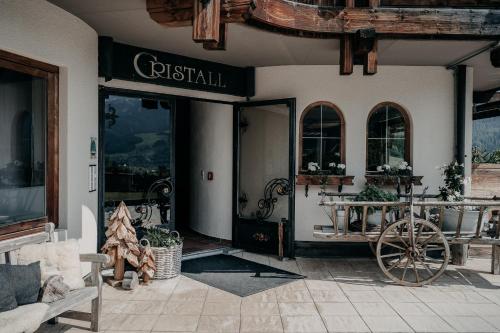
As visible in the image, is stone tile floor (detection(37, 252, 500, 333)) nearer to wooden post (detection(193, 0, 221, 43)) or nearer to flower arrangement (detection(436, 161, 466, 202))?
flower arrangement (detection(436, 161, 466, 202))

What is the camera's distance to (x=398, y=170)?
7023 mm

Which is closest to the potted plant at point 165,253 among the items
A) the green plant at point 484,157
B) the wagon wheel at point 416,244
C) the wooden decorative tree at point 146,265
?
the wooden decorative tree at point 146,265

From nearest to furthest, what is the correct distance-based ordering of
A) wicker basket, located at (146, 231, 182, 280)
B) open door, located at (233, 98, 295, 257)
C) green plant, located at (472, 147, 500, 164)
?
wicker basket, located at (146, 231, 182, 280) < open door, located at (233, 98, 295, 257) < green plant, located at (472, 147, 500, 164)

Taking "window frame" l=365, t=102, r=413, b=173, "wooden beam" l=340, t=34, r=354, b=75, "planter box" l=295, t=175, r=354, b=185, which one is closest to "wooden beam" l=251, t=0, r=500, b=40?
"wooden beam" l=340, t=34, r=354, b=75

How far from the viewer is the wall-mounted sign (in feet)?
18.7

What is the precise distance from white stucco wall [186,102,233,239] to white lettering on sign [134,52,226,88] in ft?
2.78

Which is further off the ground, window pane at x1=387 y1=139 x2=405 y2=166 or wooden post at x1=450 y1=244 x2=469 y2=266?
window pane at x1=387 y1=139 x2=405 y2=166

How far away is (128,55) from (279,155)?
302cm

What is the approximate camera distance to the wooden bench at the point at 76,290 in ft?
11.6

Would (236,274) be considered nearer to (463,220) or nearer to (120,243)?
(120,243)

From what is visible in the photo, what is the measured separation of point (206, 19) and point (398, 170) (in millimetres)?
4422

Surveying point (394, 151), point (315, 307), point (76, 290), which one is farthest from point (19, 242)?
point (394, 151)

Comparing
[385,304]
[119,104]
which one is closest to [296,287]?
[385,304]

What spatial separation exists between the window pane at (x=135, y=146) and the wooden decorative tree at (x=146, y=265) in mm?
1495
